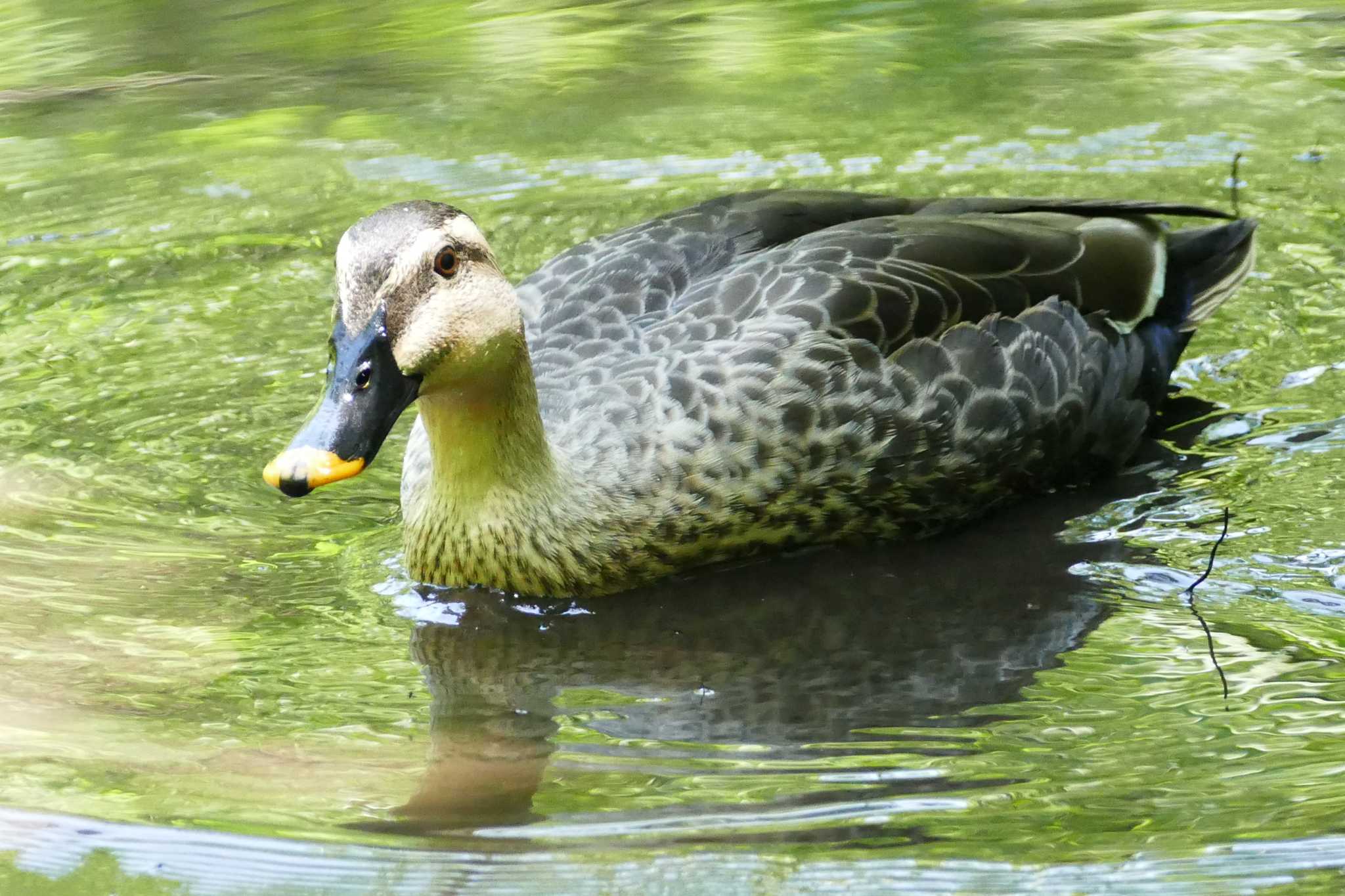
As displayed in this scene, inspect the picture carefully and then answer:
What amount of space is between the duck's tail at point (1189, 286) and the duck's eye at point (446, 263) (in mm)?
3009

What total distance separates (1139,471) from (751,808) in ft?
9.89

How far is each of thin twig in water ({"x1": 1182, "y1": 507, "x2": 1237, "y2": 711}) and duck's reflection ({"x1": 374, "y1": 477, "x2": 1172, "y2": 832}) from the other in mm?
281

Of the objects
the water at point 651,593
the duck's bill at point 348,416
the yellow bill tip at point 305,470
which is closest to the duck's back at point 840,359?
the water at point 651,593

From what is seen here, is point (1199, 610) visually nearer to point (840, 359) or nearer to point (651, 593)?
point (840, 359)

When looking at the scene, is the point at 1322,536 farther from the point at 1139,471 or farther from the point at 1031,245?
the point at 1031,245

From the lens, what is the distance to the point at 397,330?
560 cm

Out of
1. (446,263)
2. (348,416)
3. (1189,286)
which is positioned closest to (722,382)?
(446,263)

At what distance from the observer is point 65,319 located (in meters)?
8.75

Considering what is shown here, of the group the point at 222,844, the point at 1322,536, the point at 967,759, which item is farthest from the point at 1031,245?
the point at 222,844

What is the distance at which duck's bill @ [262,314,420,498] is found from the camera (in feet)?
17.1

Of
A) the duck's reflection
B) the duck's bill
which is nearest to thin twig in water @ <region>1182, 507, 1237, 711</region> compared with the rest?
the duck's reflection

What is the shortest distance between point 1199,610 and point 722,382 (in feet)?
5.60

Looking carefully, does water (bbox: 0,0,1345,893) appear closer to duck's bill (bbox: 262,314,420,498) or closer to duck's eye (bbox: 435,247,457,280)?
duck's bill (bbox: 262,314,420,498)

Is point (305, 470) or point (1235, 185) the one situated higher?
point (305, 470)
